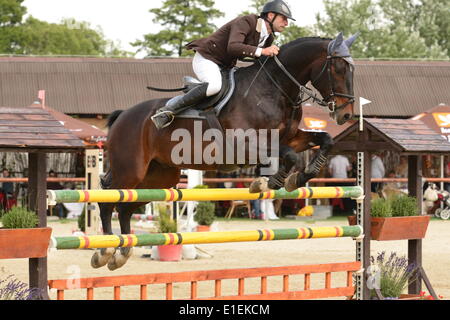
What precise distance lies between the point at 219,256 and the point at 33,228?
658 cm

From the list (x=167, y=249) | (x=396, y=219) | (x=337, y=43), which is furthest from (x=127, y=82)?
(x=337, y=43)

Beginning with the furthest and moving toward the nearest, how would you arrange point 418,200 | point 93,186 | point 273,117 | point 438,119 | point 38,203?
point 438,119 → point 93,186 → point 418,200 → point 273,117 → point 38,203

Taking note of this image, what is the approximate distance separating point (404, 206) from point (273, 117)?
1645 mm

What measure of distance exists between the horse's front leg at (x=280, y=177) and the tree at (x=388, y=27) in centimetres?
3352

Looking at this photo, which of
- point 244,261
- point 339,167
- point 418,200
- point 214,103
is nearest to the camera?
point 214,103

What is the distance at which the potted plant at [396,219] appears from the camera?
731cm

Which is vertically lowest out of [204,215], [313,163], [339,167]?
[204,215]

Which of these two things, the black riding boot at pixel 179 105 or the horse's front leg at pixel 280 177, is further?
the black riding boot at pixel 179 105

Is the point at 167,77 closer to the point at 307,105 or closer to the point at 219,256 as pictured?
the point at 307,105

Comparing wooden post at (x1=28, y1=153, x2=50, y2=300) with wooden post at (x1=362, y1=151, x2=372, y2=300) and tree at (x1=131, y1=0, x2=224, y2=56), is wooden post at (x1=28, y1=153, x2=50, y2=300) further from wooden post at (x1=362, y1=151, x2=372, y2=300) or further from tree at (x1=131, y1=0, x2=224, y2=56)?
tree at (x1=131, y1=0, x2=224, y2=56)

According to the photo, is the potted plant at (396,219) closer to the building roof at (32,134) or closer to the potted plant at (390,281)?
the potted plant at (390,281)

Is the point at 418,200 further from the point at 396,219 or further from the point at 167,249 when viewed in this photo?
the point at 167,249

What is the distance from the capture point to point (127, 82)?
2270 centimetres

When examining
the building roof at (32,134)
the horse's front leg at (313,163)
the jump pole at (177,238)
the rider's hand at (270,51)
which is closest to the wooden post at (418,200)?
the jump pole at (177,238)
